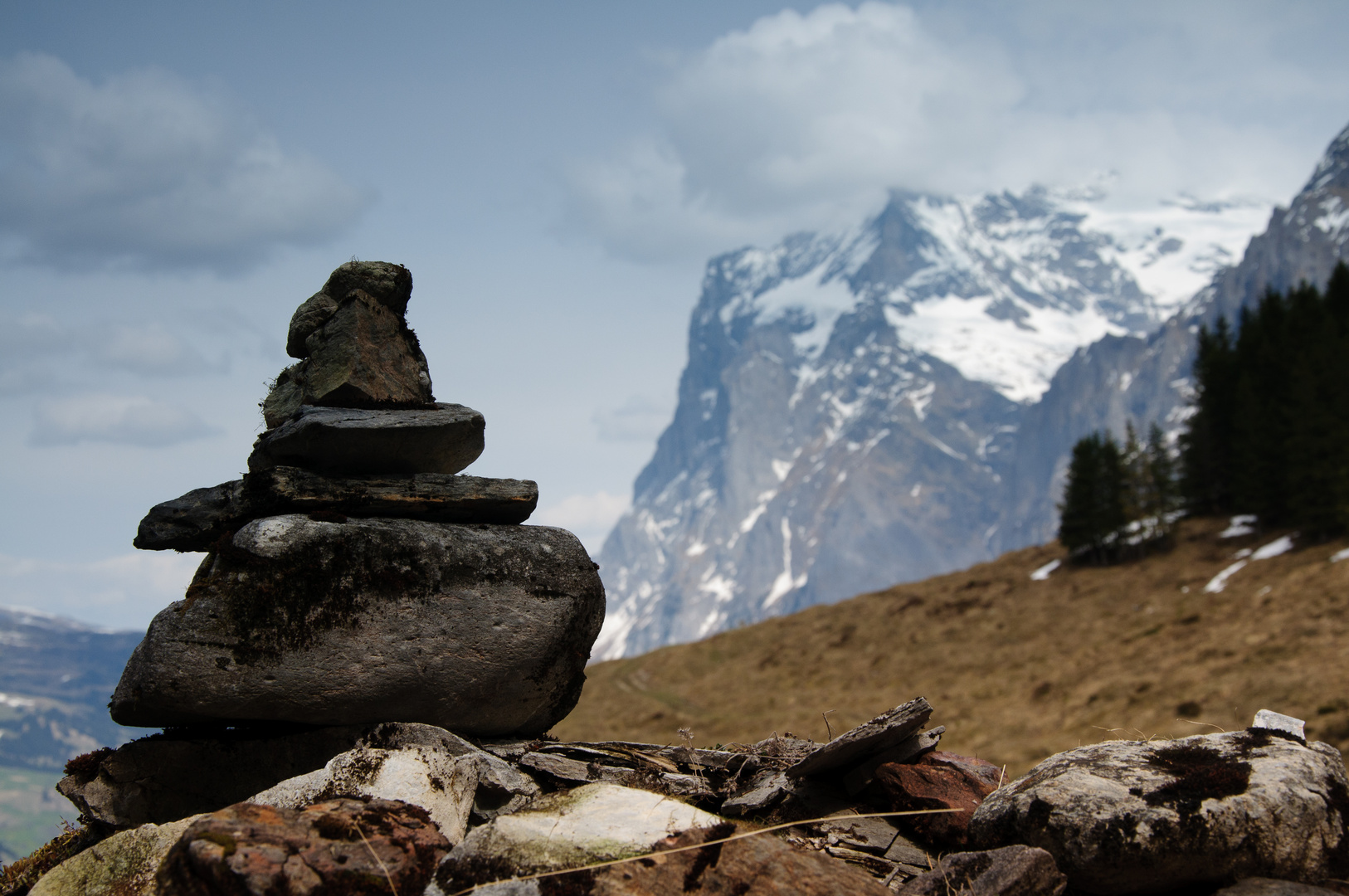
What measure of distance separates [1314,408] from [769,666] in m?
45.8

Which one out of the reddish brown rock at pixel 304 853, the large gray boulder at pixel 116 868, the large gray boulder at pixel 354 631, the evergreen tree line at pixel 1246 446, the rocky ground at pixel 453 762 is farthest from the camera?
the evergreen tree line at pixel 1246 446

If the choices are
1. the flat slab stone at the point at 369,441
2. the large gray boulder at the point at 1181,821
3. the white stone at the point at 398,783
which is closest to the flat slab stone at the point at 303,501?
the flat slab stone at the point at 369,441

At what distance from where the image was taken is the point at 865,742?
9.59 metres

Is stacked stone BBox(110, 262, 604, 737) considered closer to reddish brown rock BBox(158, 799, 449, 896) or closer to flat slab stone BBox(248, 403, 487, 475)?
flat slab stone BBox(248, 403, 487, 475)

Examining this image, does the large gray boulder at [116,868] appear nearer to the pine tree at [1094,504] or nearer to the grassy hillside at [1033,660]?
the grassy hillside at [1033,660]

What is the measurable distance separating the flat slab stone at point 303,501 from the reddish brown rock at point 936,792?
19.0 ft

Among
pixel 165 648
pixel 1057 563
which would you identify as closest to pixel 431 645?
pixel 165 648

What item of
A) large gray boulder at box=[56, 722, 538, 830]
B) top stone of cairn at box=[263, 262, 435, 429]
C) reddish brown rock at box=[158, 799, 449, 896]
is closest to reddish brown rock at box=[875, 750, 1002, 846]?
large gray boulder at box=[56, 722, 538, 830]

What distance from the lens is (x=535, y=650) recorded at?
11234 mm

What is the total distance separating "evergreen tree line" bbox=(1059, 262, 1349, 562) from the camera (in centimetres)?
6900

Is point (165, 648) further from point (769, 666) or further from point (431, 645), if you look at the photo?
point (769, 666)

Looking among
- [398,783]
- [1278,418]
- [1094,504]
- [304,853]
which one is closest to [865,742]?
[398,783]

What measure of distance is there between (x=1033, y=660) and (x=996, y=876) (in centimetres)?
6128

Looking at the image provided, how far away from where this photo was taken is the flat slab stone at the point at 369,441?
11148 mm
